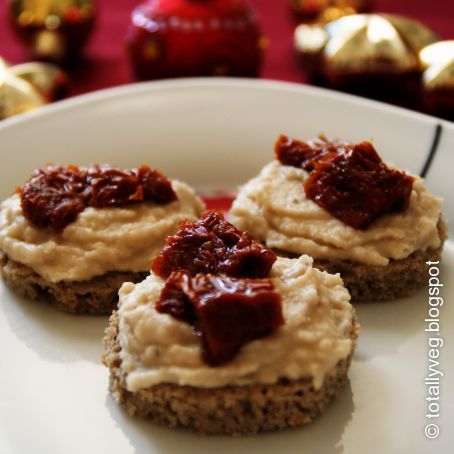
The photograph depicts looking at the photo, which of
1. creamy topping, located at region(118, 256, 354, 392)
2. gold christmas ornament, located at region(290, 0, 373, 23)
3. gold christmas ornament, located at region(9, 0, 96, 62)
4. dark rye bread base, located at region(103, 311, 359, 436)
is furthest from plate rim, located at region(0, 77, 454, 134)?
dark rye bread base, located at region(103, 311, 359, 436)

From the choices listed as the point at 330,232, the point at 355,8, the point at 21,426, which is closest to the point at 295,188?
the point at 330,232

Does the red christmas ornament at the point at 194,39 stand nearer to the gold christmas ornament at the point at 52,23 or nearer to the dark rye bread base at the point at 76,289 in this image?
the gold christmas ornament at the point at 52,23

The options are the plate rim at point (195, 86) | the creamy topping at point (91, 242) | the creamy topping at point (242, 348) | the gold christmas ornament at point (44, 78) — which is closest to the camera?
the creamy topping at point (242, 348)

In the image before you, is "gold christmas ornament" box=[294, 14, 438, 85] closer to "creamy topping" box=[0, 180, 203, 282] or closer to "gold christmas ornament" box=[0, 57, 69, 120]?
"gold christmas ornament" box=[0, 57, 69, 120]

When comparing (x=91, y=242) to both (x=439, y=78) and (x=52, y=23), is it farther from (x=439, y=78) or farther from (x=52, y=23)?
(x=52, y=23)

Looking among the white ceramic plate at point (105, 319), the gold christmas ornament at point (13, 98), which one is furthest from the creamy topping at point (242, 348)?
the gold christmas ornament at point (13, 98)

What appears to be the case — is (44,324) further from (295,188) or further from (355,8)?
(355,8)

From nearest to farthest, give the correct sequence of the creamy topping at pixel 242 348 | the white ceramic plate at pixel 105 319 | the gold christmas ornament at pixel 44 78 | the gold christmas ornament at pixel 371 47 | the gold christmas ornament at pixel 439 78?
the creamy topping at pixel 242 348 < the white ceramic plate at pixel 105 319 < the gold christmas ornament at pixel 439 78 < the gold christmas ornament at pixel 371 47 < the gold christmas ornament at pixel 44 78
